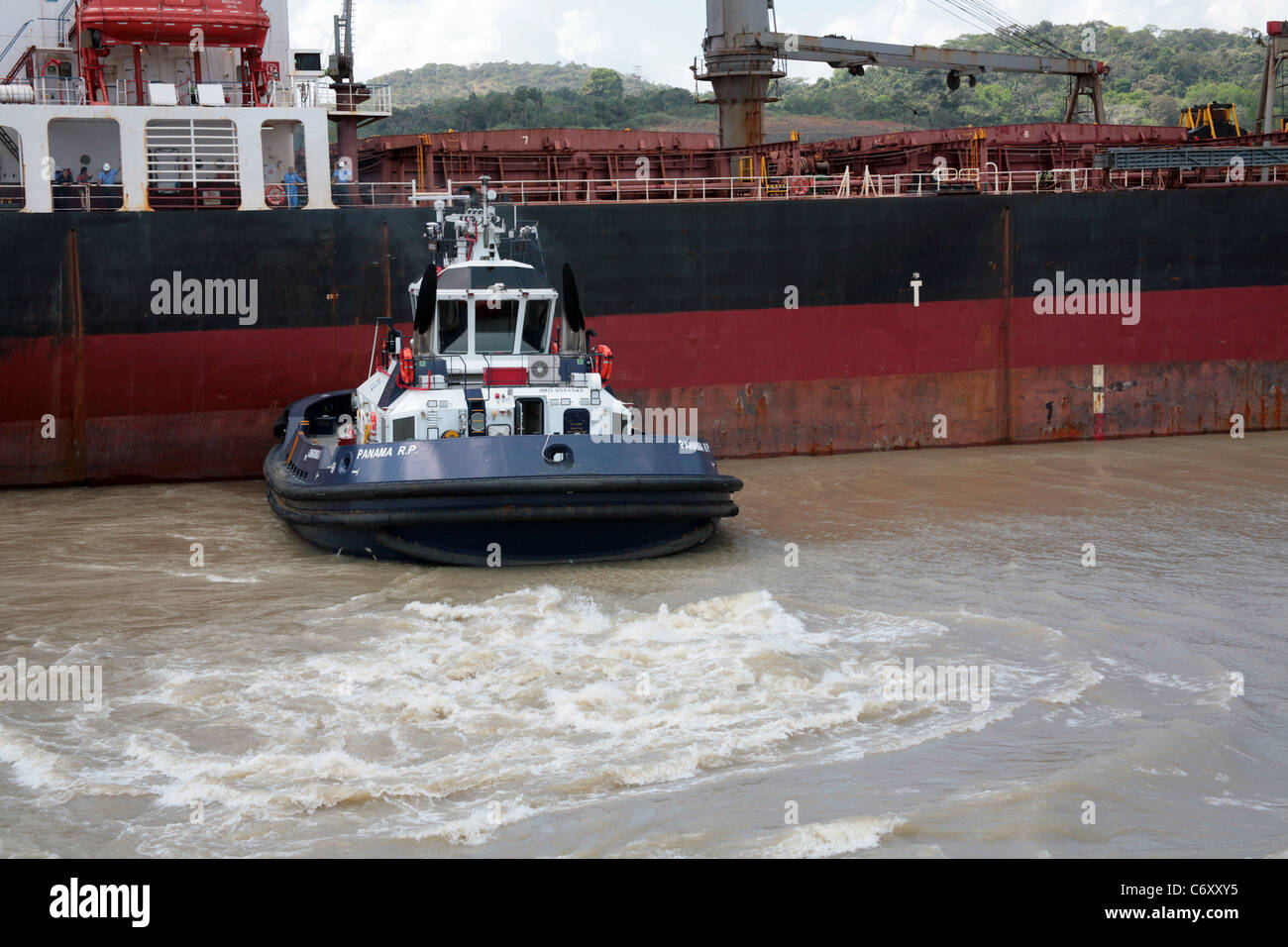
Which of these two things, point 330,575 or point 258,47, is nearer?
point 330,575

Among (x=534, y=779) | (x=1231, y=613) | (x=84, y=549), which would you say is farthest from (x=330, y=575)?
(x=1231, y=613)

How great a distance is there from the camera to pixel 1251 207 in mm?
Answer: 17484

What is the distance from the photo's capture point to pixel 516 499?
396 inches

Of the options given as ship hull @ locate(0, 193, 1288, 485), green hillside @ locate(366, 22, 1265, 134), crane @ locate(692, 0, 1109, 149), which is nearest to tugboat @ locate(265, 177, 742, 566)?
ship hull @ locate(0, 193, 1288, 485)

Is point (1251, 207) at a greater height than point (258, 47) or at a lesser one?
lesser

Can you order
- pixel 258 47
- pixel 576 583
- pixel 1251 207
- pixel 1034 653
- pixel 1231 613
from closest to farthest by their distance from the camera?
1. pixel 1034 653
2. pixel 1231 613
3. pixel 576 583
4. pixel 258 47
5. pixel 1251 207

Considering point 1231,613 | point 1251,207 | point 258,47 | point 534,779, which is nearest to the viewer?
point 534,779

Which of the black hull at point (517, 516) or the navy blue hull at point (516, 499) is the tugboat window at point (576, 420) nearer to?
the navy blue hull at point (516, 499)

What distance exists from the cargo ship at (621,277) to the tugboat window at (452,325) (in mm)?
3164

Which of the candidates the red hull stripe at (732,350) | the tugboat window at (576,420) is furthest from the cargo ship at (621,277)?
the tugboat window at (576,420)

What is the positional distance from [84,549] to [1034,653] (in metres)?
8.23

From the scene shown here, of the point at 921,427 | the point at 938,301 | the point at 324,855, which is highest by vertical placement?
the point at 938,301

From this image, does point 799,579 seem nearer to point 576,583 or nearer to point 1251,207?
point 576,583

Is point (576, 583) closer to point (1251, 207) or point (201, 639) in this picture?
point (201, 639)
